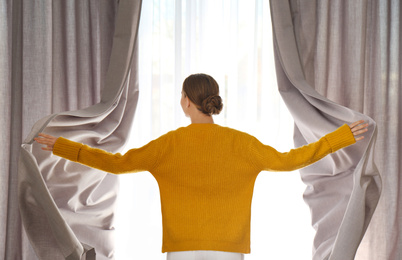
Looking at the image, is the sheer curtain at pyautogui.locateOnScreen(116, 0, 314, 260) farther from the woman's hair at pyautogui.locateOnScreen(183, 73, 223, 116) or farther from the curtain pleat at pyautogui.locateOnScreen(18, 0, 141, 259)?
the woman's hair at pyautogui.locateOnScreen(183, 73, 223, 116)

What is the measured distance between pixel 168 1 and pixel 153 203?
1.22m

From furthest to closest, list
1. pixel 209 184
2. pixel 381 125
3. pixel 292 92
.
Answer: pixel 381 125 < pixel 292 92 < pixel 209 184

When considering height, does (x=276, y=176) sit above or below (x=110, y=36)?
below

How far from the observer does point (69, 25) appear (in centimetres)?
250

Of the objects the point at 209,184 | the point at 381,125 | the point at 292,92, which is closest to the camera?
the point at 209,184

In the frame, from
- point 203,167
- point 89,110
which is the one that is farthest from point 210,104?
point 89,110

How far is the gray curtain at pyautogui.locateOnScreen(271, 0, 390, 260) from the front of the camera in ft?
7.68

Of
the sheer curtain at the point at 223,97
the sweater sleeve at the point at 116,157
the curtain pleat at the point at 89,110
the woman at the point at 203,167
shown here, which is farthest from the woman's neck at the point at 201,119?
the sheer curtain at the point at 223,97

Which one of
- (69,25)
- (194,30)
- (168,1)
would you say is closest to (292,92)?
(194,30)

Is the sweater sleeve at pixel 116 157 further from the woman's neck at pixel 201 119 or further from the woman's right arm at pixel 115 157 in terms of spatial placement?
the woman's neck at pixel 201 119

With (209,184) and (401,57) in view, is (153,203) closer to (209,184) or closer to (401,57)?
Answer: (209,184)

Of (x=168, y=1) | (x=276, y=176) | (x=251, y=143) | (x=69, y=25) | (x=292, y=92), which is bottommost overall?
(x=276, y=176)

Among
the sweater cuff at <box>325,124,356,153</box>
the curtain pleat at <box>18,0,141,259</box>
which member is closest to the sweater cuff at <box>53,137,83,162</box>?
the curtain pleat at <box>18,0,141,259</box>

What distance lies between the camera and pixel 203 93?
172 centimetres
